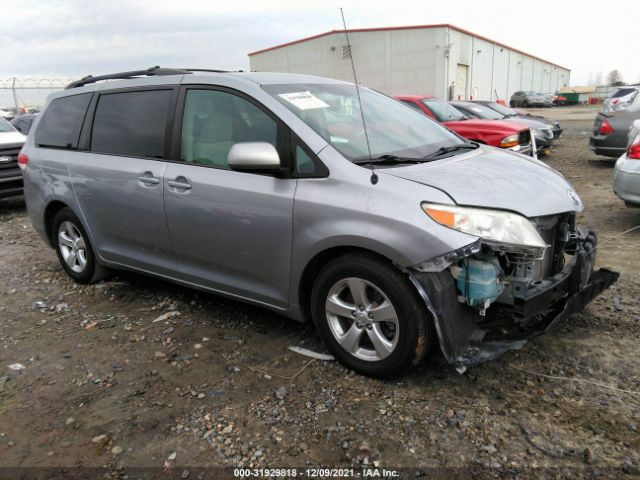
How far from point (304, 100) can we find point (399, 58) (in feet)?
110

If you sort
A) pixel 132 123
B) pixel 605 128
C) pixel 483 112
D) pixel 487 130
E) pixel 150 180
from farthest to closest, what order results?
1. pixel 483 112
2. pixel 605 128
3. pixel 487 130
4. pixel 132 123
5. pixel 150 180

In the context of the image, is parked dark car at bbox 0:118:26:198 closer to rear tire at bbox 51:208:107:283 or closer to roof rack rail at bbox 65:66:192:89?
rear tire at bbox 51:208:107:283

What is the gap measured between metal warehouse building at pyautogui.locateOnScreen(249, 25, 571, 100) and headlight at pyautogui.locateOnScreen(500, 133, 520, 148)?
2322 cm

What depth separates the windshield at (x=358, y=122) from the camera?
312cm

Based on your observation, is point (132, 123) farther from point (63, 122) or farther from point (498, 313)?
point (498, 313)

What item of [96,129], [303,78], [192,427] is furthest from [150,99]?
[192,427]

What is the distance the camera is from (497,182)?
289cm

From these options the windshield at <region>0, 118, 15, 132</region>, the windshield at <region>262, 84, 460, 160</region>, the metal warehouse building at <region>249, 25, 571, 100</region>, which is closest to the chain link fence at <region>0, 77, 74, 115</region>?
the metal warehouse building at <region>249, 25, 571, 100</region>

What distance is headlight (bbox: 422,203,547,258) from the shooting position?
258 centimetres

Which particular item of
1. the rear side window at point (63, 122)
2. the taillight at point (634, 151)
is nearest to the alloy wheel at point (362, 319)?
the rear side window at point (63, 122)

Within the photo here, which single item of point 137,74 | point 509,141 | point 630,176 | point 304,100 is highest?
point 137,74

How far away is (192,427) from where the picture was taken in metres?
2.65

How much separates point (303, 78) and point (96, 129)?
6.08 feet

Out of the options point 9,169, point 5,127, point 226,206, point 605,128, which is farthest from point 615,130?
point 5,127
